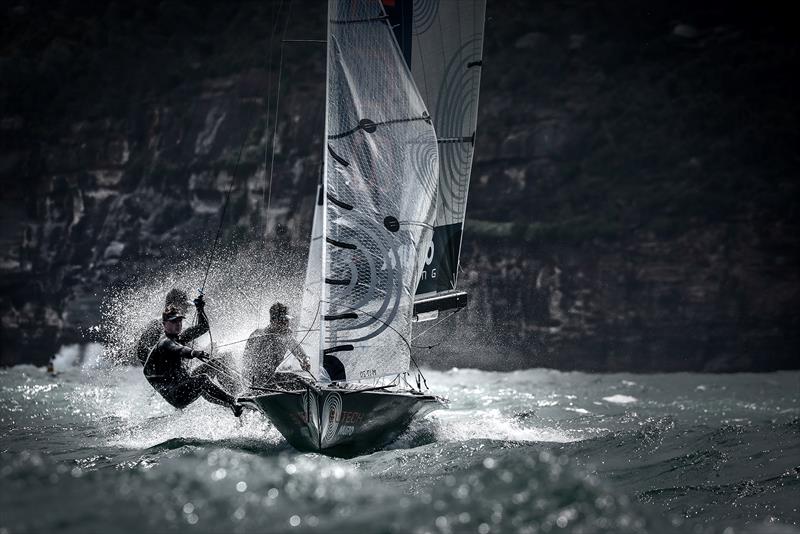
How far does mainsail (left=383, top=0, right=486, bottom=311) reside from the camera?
1540cm

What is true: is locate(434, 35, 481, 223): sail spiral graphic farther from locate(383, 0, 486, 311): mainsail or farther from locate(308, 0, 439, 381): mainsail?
locate(308, 0, 439, 381): mainsail


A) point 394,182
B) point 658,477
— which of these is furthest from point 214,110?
point 658,477

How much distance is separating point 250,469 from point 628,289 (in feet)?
98.4

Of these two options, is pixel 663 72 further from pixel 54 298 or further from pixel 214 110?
pixel 54 298

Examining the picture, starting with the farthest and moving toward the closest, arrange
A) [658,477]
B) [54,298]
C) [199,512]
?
[54,298], [658,477], [199,512]

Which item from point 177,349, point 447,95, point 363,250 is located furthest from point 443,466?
point 447,95

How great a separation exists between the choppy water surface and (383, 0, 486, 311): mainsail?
8.12ft

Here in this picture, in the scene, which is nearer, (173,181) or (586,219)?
(586,219)

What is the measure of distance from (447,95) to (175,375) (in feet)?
21.0

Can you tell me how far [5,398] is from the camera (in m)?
19.2

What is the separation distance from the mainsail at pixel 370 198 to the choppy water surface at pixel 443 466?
1.41m

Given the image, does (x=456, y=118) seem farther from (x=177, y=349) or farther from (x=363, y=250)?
(x=177, y=349)

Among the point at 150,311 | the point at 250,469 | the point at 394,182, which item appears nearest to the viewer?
the point at 250,469

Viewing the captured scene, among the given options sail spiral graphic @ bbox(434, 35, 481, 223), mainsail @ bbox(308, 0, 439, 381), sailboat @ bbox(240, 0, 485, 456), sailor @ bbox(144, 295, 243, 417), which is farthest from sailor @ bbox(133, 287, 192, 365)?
sail spiral graphic @ bbox(434, 35, 481, 223)
